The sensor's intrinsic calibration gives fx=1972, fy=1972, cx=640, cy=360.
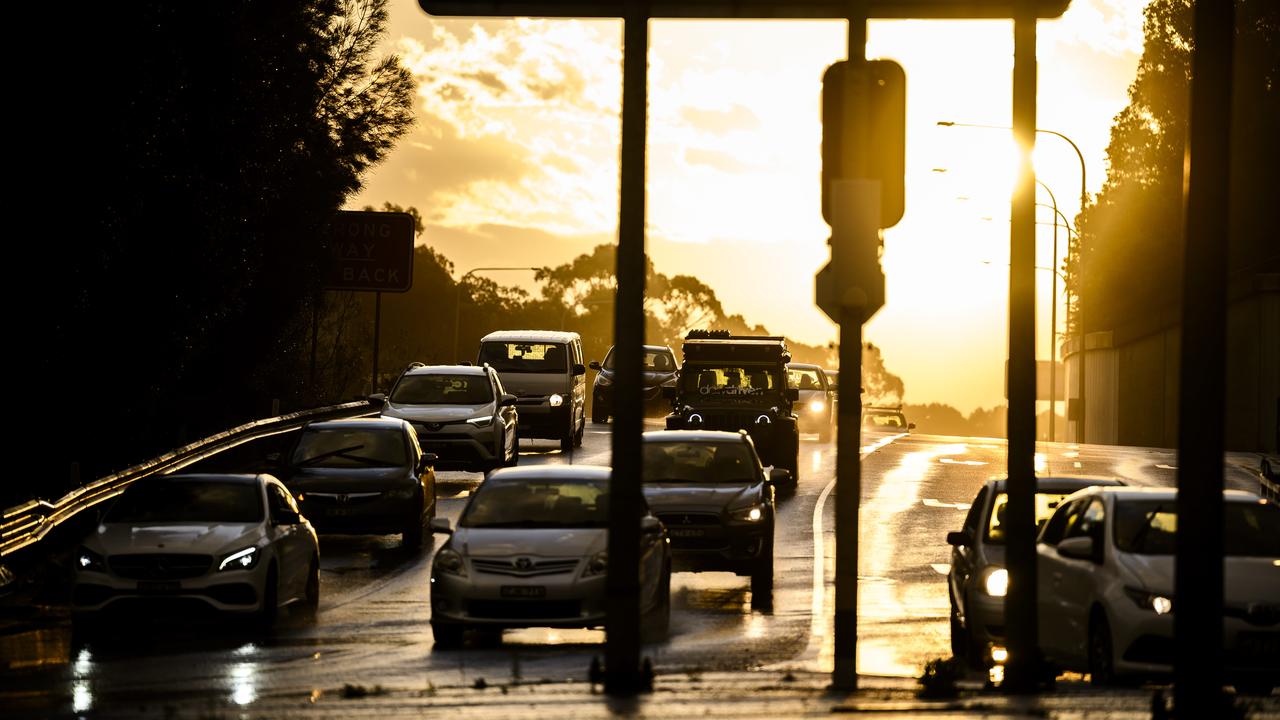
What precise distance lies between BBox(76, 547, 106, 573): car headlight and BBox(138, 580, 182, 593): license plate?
42 centimetres

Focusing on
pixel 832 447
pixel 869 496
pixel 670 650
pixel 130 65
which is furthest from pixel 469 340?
pixel 670 650

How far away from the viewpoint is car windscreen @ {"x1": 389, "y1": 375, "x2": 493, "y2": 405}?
3456 centimetres

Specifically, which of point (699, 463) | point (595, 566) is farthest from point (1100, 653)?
point (699, 463)

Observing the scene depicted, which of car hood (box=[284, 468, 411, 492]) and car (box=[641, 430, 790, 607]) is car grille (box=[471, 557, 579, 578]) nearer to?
car (box=[641, 430, 790, 607])

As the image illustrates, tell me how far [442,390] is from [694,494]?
13.2 meters

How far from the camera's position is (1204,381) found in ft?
31.4

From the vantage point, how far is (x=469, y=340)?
132m

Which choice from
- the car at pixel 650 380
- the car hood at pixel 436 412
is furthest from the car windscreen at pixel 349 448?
the car at pixel 650 380

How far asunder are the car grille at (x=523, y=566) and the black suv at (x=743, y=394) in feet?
54.7

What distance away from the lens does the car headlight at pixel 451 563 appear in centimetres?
1764

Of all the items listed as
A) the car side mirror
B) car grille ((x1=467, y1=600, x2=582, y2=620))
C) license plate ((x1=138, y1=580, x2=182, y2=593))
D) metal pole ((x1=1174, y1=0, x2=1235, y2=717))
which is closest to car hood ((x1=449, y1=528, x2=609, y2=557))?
car grille ((x1=467, y1=600, x2=582, y2=620))

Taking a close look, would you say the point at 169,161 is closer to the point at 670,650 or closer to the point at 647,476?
the point at 647,476

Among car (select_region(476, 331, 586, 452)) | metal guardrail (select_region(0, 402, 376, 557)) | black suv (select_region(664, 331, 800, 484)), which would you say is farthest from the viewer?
car (select_region(476, 331, 586, 452))

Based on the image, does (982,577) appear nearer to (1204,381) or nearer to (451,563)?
(451,563)
